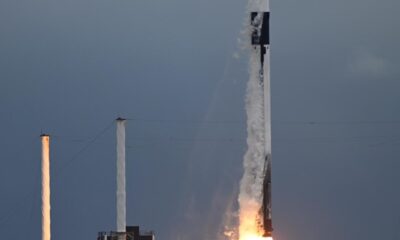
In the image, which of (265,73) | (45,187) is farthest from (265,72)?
(45,187)

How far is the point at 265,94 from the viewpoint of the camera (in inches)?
3425

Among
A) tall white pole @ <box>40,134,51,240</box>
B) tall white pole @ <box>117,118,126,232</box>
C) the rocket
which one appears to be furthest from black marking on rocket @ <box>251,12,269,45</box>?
tall white pole @ <box>117,118,126,232</box>

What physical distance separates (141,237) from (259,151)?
1256 inches

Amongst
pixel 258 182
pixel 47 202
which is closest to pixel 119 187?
pixel 47 202

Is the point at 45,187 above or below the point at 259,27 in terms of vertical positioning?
below

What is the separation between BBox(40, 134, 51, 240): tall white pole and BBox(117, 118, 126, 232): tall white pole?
A: 390 inches

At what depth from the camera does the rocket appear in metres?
85.2

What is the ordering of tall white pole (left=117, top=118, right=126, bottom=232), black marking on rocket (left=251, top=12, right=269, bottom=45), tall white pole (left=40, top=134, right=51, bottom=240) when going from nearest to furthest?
1. black marking on rocket (left=251, top=12, right=269, bottom=45)
2. tall white pole (left=40, top=134, right=51, bottom=240)
3. tall white pole (left=117, top=118, right=126, bottom=232)

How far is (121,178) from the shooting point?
115000mm

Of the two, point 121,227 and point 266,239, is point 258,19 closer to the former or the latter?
point 266,239

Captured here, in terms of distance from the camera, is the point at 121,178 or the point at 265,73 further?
the point at 121,178

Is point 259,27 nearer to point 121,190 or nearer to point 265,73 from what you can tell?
point 265,73

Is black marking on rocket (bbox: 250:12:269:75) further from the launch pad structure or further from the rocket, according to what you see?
the launch pad structure

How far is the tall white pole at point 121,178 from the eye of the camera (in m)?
114
